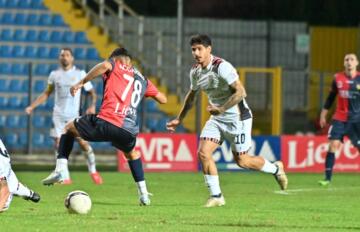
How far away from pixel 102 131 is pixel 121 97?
52 cm

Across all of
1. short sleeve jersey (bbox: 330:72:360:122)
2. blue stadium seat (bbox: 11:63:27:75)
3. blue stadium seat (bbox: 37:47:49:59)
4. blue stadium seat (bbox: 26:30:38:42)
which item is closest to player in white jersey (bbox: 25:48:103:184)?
short sleeve jersey (bbox: 330:72:360:122)

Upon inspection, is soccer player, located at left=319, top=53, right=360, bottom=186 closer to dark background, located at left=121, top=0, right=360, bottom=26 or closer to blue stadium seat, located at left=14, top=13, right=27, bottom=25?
blue stadium seat, located at left=14, top=13, right=27, bottom=25

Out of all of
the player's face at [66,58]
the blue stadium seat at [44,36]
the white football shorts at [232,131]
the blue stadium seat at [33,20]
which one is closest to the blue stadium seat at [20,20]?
the blue stadium seat at [33,20]

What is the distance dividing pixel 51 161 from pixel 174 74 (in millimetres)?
4997

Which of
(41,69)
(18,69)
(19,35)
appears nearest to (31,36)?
(19,35)

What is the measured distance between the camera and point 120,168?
2470 centimetres

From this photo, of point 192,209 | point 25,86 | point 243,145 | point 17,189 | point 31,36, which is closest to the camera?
point 17,189

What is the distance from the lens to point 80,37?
31.1 metres

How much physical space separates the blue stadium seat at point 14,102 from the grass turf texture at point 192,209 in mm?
6840

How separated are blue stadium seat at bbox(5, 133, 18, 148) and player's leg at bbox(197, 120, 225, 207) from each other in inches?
507

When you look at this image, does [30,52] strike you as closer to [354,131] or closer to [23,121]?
[23,121]

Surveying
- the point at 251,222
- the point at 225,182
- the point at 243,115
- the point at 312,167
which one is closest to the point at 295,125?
the point at 312,167

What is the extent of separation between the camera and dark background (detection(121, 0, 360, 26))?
115ft

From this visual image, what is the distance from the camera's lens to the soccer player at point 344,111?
66.6 ft
